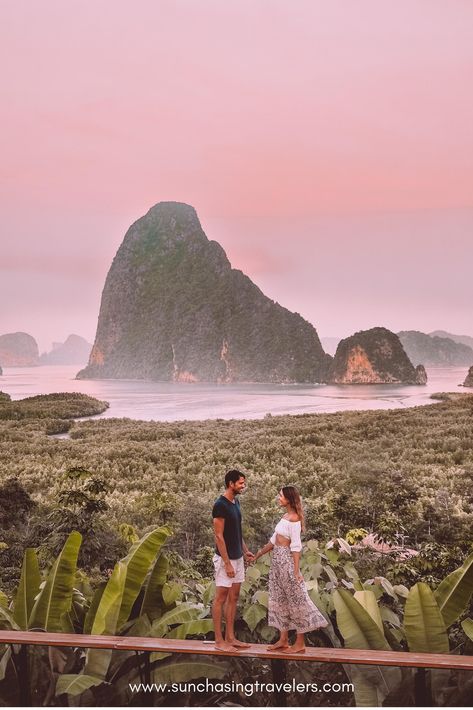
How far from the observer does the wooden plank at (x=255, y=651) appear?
164 cm

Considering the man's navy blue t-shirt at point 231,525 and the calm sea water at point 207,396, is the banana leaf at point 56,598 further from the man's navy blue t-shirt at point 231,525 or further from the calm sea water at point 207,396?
the calm sea water at point 207,396

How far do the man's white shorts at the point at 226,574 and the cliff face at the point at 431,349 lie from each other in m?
6.93

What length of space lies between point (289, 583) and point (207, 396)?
7.19 m

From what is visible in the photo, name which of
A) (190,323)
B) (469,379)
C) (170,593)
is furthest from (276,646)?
(190,323)

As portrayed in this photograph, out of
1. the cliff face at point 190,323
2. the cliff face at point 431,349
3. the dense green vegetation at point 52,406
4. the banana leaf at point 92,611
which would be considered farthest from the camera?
the cliff face at point 190,323

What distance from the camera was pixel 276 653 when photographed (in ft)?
5.70

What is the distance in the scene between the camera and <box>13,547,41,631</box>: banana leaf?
7.47 feet

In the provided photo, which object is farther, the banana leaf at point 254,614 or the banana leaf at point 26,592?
the banana leaf at point 26,592

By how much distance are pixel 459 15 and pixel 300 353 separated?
572cm

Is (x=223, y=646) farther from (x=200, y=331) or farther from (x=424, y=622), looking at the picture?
(x=200, y=331)

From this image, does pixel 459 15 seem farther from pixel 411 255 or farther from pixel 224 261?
pixel 224 261

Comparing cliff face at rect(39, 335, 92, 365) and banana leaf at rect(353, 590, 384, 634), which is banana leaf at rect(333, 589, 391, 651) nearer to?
banana leaf at rect(353, 590, 384, 634)

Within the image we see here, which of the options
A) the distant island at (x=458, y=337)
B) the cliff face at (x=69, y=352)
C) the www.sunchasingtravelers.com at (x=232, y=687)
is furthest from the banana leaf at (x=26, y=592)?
the distant island at (x=458, y=337)

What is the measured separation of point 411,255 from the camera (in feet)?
28.6
